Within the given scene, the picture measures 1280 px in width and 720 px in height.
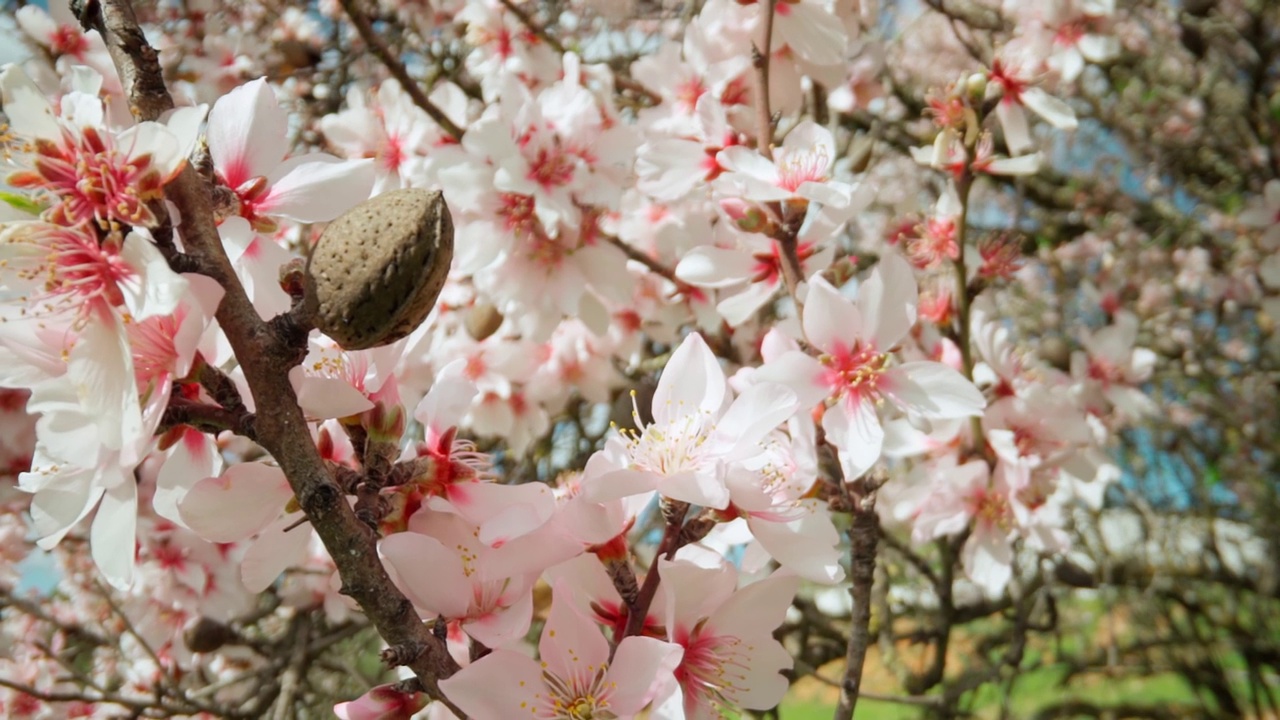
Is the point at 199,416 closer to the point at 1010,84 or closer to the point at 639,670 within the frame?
the point at 639,670

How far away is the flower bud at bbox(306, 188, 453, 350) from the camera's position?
0.64 metres

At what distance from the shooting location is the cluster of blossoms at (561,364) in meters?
0.72

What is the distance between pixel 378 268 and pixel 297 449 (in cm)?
17

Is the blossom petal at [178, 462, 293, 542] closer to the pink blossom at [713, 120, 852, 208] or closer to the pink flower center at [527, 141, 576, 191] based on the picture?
the pink blossom at [713, 120, 852, 208]

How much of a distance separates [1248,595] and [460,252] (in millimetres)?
3620

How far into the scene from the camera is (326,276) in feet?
2.13

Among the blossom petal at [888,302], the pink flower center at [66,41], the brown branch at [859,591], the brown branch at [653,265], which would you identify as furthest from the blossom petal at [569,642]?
the pink flower center at [66,41]

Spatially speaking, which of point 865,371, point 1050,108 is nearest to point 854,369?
point 865,371

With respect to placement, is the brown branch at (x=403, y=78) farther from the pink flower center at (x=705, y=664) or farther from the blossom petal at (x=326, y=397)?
the pink flower center at (x=705, y=664)

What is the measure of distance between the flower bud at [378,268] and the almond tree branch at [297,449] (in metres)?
0.06

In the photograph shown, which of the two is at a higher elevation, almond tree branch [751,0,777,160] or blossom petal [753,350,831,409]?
almond tree branch [751,0,777,160]

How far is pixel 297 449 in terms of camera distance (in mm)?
684

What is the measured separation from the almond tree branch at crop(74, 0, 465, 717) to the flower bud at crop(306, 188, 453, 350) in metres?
0.06

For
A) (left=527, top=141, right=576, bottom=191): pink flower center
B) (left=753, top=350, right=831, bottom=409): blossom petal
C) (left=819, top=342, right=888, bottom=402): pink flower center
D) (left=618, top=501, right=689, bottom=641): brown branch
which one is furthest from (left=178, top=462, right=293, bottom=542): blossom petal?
(left=527, top=141, right=576, bottom=191): pink flower center
